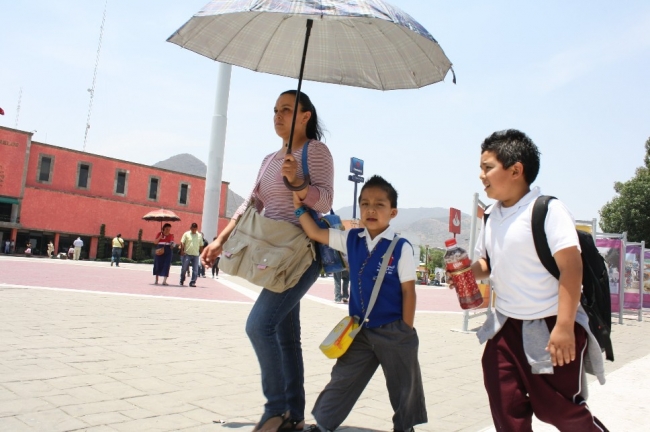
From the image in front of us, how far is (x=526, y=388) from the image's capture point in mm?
2324

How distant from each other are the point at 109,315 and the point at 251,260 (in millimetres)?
5023

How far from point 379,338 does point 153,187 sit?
45.6 m

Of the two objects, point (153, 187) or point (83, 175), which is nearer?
point (83, 175)

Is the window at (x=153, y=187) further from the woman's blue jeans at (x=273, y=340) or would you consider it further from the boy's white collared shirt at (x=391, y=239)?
the boy's white collared shirt at (x=391, y=239)

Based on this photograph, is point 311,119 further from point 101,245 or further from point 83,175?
point 83,175

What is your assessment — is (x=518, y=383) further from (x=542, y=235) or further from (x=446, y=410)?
(x=446, y=410)

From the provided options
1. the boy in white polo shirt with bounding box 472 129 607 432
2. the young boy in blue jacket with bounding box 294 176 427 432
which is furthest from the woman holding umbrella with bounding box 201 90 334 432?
the boy in white polo shirt with bounding box 472 129 607 432

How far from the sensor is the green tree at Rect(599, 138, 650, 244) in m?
30.2

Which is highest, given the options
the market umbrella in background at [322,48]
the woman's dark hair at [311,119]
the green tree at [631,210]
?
the green tree at [631,210]

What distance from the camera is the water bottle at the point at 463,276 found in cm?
252

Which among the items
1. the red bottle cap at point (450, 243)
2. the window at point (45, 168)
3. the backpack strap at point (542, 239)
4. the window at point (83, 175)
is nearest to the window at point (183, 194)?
the window at point (83, 175)

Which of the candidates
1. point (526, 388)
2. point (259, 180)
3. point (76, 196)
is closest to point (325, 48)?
point (259, 180)

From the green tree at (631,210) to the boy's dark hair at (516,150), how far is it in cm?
3184

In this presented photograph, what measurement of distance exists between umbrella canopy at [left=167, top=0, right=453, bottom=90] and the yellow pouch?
156 cm
